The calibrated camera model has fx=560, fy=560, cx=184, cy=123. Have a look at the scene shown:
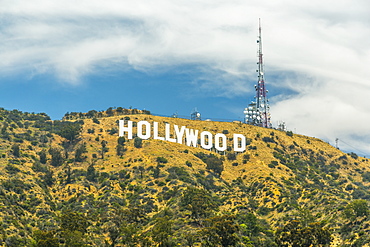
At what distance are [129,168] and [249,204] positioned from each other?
32.7 m

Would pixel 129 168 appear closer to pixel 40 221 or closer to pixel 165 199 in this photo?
pixel 165 199

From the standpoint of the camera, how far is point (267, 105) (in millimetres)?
197125

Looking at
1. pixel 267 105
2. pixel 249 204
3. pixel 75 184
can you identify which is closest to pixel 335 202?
pixel 249 204

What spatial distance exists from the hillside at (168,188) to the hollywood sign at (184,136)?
2.29 m

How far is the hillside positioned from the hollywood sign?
2292 mm

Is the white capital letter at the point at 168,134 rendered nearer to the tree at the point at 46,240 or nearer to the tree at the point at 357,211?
the tree at the point at 357,211

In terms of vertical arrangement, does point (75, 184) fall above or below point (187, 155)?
below

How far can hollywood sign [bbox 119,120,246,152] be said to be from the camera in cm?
16350

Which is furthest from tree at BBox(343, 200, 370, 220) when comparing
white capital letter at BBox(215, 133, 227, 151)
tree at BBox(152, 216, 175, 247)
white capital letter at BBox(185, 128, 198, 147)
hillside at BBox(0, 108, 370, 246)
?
white capital letter at BBox(185, 128, 198, 147)

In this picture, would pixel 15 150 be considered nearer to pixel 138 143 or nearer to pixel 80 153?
pixel 80 153

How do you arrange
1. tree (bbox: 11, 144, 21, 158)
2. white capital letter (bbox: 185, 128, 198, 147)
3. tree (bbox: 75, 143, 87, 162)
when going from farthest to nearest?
1. white capital letter (bbox: 185, 128, 198, 147)
2. tree (bbox: 75, 143, 87, 162)
3. tree (bbox: 11, 144, 21, 158)

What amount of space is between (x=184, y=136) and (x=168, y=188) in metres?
45.8

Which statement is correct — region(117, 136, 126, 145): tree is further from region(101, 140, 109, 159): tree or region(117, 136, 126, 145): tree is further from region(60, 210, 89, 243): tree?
region(60, 210, 89, 243): tree

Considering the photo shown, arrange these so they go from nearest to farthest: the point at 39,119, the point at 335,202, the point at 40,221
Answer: the point at 40,221 → the point at 335,202 → the point at 39,119
